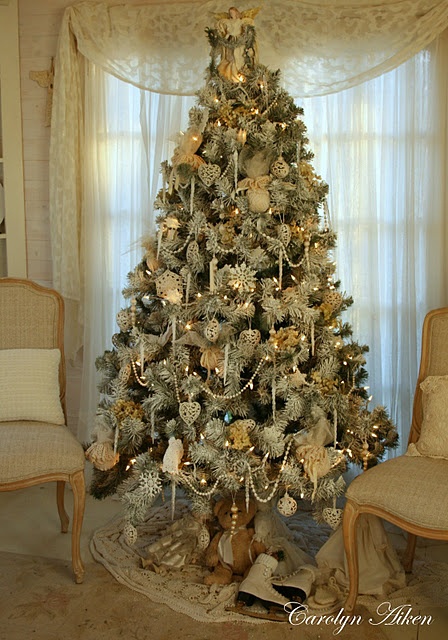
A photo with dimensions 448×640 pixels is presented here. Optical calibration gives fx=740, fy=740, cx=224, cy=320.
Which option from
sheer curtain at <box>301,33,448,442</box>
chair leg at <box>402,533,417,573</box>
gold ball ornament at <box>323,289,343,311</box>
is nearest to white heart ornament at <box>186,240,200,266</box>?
gold ball ornament at <box>323,289,343,311</box>

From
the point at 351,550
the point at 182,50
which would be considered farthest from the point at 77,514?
the point at 182,50

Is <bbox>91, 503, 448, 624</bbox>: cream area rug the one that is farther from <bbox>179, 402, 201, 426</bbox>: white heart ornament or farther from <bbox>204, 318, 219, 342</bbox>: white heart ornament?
<bbox>204, 318, 219, 342</bbox>: white heart ornament

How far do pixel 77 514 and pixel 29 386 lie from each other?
56cm

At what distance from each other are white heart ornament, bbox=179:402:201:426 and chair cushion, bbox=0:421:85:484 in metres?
0.41

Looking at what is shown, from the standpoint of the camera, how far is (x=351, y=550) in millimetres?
2494

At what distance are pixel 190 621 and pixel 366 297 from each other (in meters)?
1.79

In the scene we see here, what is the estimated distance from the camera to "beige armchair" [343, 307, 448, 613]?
232 centimetres

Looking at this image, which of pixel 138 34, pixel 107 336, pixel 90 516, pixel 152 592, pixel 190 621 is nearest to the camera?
pixel 190 621

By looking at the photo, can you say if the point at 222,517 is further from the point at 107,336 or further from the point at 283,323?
the point at 107,336

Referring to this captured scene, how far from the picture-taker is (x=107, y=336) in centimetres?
386

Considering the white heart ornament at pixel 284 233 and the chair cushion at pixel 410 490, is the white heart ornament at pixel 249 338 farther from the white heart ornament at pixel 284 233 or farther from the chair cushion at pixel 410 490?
the chair cushion at pixel 410 490

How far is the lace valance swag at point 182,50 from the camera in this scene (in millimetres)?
3365

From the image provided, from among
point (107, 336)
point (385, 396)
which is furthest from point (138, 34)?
point (385, 396)

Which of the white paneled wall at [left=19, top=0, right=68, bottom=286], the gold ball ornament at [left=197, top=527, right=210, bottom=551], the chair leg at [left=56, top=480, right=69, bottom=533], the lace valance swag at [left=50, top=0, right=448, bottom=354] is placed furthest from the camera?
the white paneled wall at [left=19, top=0, right=68, bottom=286]
